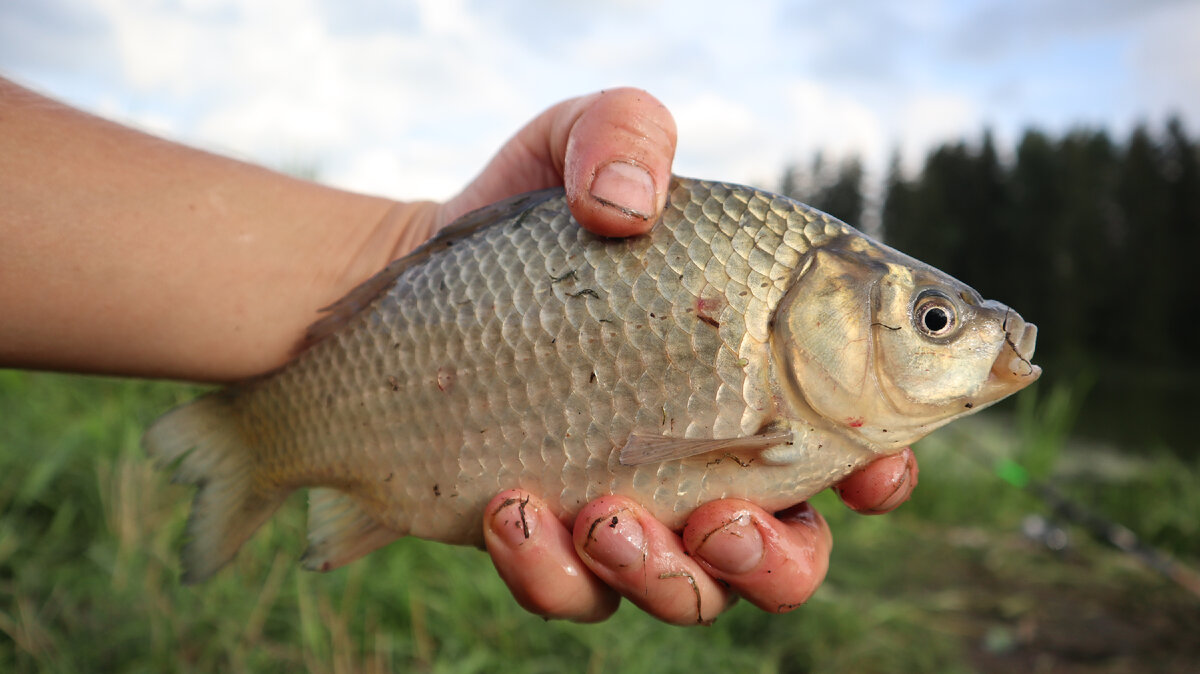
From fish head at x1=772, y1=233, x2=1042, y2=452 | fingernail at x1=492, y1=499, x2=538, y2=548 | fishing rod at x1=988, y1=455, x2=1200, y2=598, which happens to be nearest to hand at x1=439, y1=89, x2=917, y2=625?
fingernail at x1=492, y1=499, x2=538, y2=548

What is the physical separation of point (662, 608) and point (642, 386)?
0.66 meters

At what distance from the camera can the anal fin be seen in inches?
82.8

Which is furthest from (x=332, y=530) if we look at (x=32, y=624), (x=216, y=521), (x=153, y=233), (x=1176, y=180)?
(x=1176, y=180)

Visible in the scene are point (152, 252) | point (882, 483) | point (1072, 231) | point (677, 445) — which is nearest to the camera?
point (677, 445)

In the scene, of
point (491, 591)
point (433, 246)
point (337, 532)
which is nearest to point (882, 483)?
point (433, 246)

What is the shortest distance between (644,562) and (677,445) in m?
0.38

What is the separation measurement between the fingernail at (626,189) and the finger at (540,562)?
2.48ft

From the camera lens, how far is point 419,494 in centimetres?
194

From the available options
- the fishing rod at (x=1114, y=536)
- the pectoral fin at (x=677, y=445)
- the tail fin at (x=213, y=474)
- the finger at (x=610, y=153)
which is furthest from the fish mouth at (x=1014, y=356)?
the fishing rod at (x=1114, y=536)

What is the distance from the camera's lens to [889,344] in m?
1.74

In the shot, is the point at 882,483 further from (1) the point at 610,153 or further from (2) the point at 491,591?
(2) the point at 491,591

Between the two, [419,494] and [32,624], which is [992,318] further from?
[32,624]

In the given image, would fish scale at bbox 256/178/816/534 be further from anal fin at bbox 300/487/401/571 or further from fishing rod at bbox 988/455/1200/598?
fishing rod at bbox 988/455/1200/598

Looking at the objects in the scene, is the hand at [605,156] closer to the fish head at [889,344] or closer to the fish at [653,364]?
the fish at [653,364]
